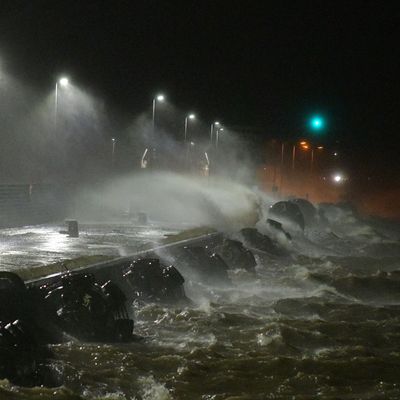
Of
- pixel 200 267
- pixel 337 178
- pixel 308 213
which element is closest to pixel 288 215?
pixel 308 213

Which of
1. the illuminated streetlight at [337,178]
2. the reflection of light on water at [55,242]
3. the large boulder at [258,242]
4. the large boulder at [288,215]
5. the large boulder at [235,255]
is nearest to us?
the reflection of light on water at [55,242]

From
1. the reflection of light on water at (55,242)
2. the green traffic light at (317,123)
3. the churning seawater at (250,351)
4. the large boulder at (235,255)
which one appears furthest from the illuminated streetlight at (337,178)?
the reflection of light on water at (55,242)

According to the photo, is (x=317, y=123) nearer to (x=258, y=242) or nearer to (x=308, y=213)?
(x=258, y=242)

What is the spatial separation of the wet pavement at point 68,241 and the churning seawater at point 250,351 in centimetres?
259

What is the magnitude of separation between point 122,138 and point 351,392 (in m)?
60.9

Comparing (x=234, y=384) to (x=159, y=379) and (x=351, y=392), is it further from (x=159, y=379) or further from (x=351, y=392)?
(x=351, y=392)

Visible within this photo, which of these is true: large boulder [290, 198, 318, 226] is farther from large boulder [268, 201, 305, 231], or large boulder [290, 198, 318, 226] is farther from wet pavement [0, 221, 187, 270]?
wet pavement [0, 221, 187, 270]

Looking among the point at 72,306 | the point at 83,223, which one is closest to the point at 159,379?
the point at 72,306

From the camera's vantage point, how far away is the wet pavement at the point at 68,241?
15320 mm

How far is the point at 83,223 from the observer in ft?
91.3

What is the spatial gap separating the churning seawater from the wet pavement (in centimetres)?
259

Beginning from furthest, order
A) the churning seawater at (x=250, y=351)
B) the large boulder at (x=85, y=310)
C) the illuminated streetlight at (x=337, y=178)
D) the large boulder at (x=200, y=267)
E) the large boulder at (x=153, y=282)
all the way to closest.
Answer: the illuminated streetlight at (x=337, y=178)
the large boulder at (x=200, y=267)
the large boulder at (x=153, y=282)
the large boulder at (x=85, y=310)
the churning seawater at (x=250, y=351)

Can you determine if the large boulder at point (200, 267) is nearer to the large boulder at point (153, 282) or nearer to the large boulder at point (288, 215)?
the large boulder at point (153, 282)

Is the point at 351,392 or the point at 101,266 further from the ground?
the point at 101,266
